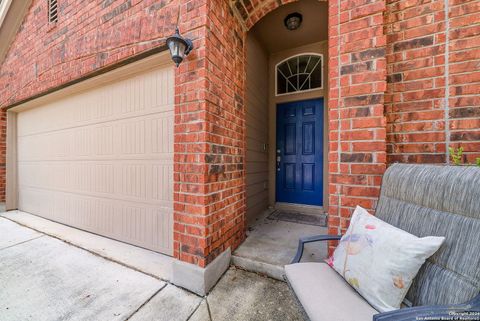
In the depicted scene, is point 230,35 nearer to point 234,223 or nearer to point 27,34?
point 234,223

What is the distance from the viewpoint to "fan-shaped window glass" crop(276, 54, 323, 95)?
356 cm

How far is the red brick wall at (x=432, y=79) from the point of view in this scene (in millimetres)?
1338

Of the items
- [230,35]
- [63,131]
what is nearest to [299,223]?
[230,35]

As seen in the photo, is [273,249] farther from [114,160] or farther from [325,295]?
[114,160]

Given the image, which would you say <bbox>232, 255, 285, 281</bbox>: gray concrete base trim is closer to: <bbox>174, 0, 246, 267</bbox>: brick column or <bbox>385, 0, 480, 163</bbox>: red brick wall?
<bbox>174, 0, 246, 267</bbox>: brick column

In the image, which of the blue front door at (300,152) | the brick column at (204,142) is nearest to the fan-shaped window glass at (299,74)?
the blue front door at (300,152)

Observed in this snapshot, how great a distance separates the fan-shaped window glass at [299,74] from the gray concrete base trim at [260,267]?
3034 millimetres

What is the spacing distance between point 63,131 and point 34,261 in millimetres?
2085

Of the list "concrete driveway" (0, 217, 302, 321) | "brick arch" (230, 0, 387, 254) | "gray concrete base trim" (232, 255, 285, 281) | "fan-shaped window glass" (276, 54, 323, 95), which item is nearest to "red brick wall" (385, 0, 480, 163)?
"brick arch" (230, 0, 387, 254)

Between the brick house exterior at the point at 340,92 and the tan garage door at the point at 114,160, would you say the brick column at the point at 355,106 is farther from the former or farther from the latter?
the tan garage door at the point at 114,160

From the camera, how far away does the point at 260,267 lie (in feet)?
6.20

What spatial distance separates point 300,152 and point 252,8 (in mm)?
2321

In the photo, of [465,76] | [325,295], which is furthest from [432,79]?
[325,295]

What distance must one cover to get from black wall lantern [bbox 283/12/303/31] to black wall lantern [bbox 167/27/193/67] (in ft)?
6.54
